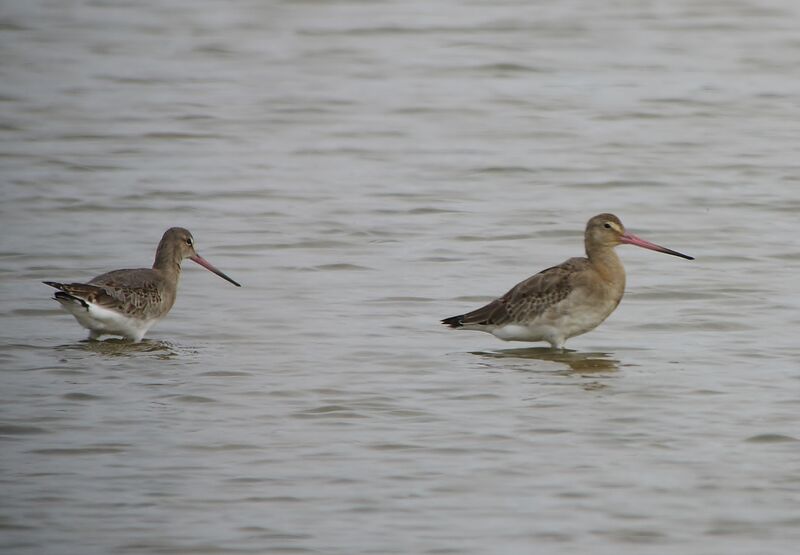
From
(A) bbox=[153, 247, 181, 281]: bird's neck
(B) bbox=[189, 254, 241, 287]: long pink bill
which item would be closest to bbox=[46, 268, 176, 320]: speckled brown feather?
(A) bbox=[153, 247, 181, 281]: bird's neck

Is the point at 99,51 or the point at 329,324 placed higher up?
the point at 99,51

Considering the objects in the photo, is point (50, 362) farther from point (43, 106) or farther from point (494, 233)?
point (43, 106)

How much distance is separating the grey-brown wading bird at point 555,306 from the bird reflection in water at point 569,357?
0.10 meters

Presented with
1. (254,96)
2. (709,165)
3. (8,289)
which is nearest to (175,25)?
(254,96)

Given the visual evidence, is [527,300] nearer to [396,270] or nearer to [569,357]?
[569,357]

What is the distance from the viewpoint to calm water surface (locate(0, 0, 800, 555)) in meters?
7.15

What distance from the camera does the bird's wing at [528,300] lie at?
10.1m

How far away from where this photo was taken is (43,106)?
728 inches

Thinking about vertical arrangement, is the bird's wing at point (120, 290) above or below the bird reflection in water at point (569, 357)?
above

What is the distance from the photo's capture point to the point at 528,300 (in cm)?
1016

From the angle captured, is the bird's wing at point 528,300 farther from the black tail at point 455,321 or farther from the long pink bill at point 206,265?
the long pink bill at point 206,265

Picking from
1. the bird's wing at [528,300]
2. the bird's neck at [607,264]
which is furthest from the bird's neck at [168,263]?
the bird's neck at [607,264]

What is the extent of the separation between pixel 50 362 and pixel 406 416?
2.35m

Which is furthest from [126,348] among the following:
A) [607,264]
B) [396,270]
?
[607,264]
